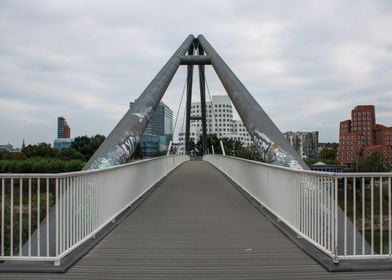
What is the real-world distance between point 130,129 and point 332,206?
329 inches

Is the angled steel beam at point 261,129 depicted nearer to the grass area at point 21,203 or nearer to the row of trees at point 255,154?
the grass area at point 21,203

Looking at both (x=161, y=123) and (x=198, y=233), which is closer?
(x=198, y=233)

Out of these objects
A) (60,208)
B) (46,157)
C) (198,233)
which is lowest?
(46,157)

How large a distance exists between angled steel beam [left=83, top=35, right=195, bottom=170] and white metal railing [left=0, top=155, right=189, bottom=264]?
2.24 meters

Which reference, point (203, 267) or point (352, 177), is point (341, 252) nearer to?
point (352, 177)

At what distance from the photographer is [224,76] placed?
58.4 ft

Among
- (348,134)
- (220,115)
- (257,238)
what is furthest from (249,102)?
(348,134)

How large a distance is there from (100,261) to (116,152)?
5.89 m

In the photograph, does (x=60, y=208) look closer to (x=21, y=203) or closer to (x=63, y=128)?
(x=21, y=203)

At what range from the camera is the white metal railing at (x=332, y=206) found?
432cm

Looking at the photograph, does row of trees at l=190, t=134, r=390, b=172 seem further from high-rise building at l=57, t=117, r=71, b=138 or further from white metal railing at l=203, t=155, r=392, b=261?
high-rise building at l=57, t=117, r=71, b=138

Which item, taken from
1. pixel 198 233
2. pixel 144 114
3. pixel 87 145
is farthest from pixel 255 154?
pixel 87 145

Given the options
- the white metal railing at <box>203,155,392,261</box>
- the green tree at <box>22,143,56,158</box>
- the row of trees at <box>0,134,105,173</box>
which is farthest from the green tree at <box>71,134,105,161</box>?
the white metal railing at <box>203,155,392,261</box>

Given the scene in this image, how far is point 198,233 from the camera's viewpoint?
19.9ft
